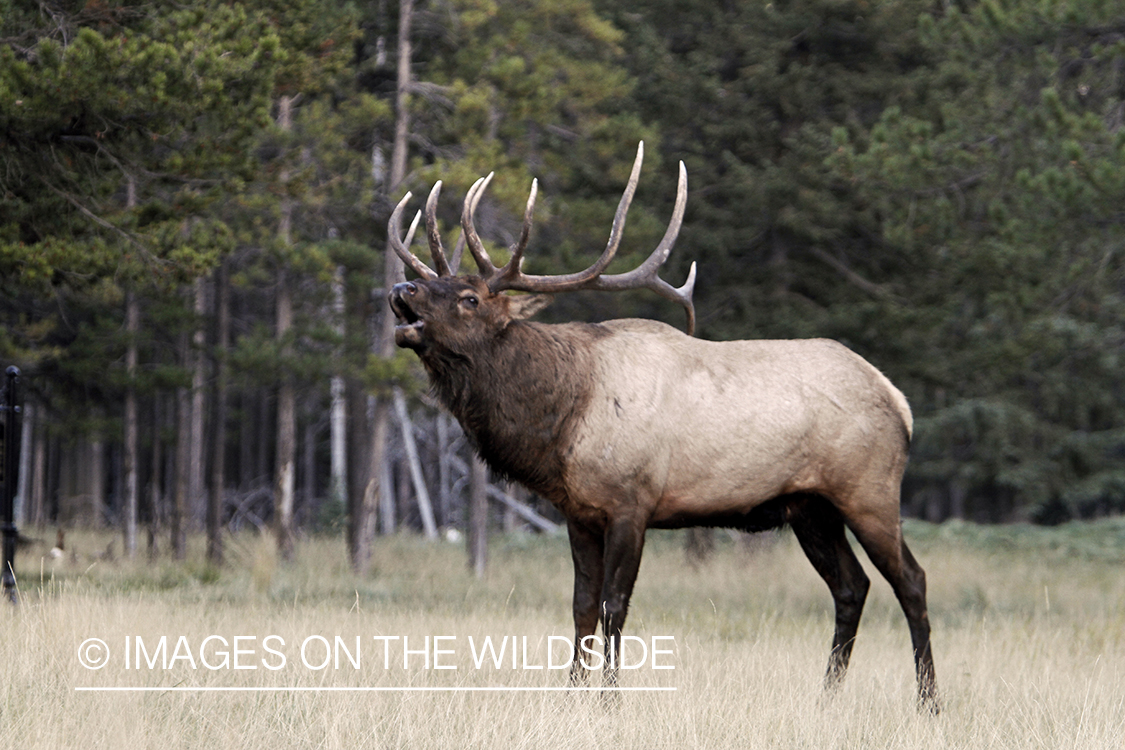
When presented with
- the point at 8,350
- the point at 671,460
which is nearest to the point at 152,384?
the point at 8,350

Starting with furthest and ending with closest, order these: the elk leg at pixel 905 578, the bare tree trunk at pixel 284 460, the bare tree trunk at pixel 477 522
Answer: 1. the bare tree trunk at pixel 477 522
2. the bare tree trunk at pixel 284 460
3. the elk leg at pixel 905 578

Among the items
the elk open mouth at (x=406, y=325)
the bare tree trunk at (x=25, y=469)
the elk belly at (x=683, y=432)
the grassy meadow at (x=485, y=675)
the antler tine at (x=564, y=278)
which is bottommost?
the bare tree trunk at (x=25, y=469)

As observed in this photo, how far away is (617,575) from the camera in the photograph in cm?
556

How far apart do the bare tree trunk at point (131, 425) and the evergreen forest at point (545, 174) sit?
62mm

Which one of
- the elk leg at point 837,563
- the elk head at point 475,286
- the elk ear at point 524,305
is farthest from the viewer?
the elk leg at point 837,563

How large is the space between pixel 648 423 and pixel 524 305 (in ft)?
2.86

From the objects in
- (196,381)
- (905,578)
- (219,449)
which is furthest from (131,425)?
(905,578)

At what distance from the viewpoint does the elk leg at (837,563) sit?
6.41 m

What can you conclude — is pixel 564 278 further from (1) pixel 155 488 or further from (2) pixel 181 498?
(1) pixel 155 488

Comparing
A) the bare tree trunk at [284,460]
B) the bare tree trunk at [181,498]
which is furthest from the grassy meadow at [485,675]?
the bare tree trunk at [181,498]

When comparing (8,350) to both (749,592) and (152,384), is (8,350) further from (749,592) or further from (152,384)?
(749,592)

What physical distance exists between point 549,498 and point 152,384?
10.3m

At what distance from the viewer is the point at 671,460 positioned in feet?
19.2

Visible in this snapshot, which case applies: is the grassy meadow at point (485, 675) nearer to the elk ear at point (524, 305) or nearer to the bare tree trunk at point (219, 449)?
the elk ear at point (524, 305)
